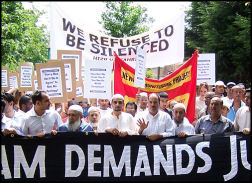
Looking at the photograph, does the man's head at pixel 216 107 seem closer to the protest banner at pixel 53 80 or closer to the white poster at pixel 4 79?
the protest banner at pixel 53 80

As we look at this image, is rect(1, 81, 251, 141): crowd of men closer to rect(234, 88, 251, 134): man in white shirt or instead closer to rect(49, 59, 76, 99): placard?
rect(234, 88, 251, 134): man in white shirt

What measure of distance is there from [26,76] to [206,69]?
14.7 ft

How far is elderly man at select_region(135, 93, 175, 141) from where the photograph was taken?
199 inches

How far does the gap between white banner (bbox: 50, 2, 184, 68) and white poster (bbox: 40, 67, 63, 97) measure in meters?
2.57

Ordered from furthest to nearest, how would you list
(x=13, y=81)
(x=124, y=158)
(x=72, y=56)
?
(x=13, y=81)
(x=72, y=56)
(x=124, y=158)

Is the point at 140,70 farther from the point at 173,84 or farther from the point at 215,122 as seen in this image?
the point at 215,122

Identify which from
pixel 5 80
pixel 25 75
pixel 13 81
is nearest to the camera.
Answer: pixel 25 75

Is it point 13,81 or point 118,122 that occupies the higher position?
point 13,81

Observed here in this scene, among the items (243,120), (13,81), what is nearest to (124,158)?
(243,120)

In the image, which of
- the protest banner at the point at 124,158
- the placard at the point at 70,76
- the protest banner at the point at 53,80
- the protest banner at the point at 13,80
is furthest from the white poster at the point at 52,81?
the protest banner at the point at 13,80

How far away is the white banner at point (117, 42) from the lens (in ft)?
29.4

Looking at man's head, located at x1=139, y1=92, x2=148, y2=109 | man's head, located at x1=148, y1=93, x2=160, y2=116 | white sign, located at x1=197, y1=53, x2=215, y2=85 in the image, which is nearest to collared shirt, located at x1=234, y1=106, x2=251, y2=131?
man's head, located at x1=148, y1=93, x2=160, y2=116

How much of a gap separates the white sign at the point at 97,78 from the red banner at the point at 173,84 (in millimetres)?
529

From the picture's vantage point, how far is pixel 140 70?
6.91 m
